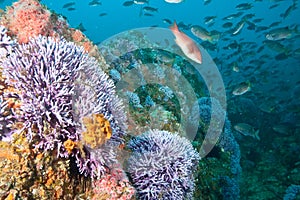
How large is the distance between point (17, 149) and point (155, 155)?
4.62 feet

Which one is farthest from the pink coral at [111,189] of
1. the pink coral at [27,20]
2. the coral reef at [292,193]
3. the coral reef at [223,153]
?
the coral reef at [292,193]

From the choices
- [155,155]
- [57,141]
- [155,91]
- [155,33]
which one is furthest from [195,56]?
[155,33]

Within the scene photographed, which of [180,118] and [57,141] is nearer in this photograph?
[57,141]

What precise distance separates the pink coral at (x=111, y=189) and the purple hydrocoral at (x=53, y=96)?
0.10 metres

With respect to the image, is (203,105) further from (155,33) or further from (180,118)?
(155,33)

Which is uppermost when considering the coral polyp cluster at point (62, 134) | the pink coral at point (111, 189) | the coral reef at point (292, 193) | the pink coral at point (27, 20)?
the pink coral at point (27, 20)

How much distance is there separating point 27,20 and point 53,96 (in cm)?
158

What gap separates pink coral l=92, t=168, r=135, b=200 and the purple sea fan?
1.31 ft

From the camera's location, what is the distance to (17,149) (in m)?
1.83

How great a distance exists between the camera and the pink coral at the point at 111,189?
7.19ft

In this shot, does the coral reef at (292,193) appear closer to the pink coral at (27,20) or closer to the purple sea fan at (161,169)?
the purple sea fan at (161,169)

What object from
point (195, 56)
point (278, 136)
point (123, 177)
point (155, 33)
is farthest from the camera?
point (278, 136)

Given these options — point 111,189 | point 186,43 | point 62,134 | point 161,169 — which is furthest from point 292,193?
point 62,134

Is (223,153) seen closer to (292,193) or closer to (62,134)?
(292,193)
